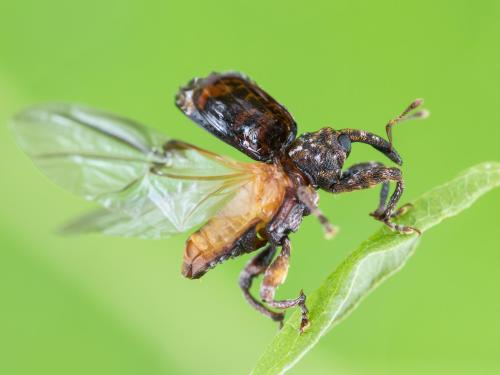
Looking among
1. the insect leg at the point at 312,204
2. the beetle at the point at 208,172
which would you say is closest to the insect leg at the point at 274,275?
the beetle at the point at 208,172

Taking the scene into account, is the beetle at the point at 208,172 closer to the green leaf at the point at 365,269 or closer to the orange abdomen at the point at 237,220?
the orange abdomen at the point at 237,220

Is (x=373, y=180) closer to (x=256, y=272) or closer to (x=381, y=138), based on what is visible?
(x=381, y=138)

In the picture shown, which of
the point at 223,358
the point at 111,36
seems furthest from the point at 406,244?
the point at 111,36

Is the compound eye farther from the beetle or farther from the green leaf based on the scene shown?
the green leaf

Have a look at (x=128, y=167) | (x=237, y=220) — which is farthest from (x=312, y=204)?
(x=128, y=167)

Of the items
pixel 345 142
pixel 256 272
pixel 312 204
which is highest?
pixel 345 142

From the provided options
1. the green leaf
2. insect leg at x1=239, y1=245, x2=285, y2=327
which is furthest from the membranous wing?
the green leaf
